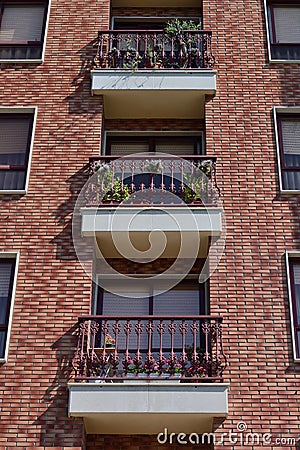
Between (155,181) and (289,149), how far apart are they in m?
2.80

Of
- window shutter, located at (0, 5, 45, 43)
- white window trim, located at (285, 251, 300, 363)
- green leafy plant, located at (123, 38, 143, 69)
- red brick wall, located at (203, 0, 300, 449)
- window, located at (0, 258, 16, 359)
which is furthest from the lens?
window shutter, located at (0, 5, 45, 43)

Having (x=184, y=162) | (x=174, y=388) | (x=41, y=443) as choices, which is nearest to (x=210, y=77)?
(x=184, y=162)

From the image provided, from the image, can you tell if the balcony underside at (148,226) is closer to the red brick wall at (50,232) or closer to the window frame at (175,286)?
the red brick wall at (50,232)

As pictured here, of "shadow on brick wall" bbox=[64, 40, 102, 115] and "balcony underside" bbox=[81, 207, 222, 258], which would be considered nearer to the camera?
"balcony underside" bbox=[81, 207, 222, 258]

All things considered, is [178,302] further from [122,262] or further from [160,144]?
[160,144]

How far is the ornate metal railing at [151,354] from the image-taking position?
1248cm

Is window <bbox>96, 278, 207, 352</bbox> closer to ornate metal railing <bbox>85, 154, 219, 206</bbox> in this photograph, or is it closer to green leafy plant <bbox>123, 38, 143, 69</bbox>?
ornate metal railing <bbox>85, 154, 219, 206</bbox>

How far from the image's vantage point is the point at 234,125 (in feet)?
50.0

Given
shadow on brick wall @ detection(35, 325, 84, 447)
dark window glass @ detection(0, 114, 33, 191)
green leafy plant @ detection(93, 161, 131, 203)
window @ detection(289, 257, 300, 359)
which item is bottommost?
shadow on brick wall @ detection(35, 325, 84, 447)

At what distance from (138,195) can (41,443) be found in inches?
192

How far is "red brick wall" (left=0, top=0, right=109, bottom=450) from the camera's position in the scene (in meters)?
12.3

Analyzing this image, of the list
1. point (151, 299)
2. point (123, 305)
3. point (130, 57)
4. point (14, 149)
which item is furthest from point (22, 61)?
point (151, 299)

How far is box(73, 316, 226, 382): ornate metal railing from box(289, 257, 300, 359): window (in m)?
1.33

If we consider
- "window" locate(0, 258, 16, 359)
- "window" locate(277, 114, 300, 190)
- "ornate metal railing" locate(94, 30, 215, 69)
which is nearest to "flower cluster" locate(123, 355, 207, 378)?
"window" locate(0, 258, 16, 359)
